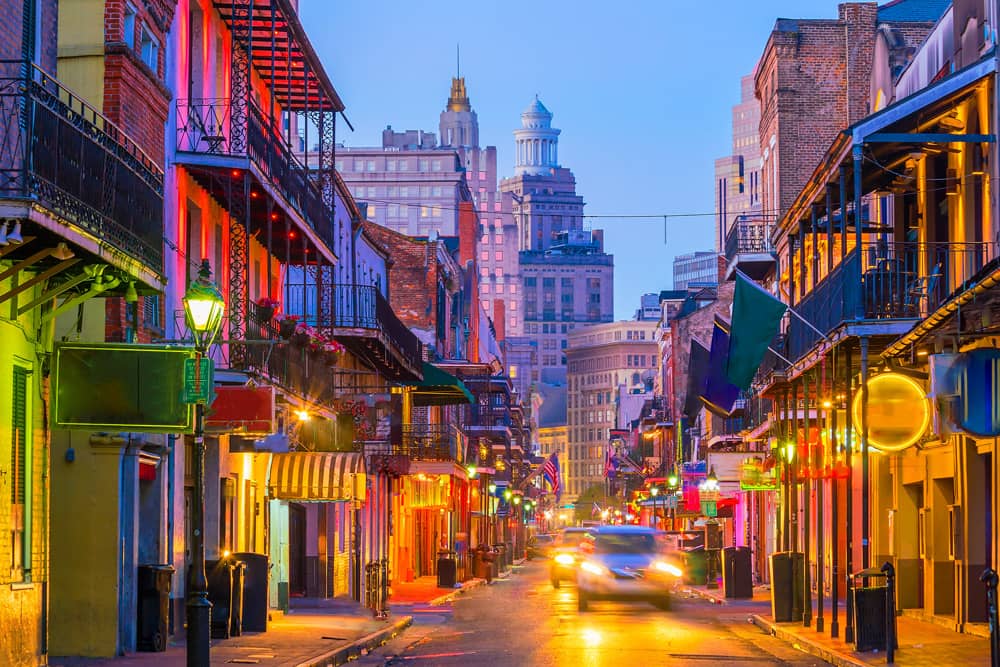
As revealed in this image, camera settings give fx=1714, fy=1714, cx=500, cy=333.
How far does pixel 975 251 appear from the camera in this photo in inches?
950

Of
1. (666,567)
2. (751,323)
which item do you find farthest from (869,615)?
(666,567)

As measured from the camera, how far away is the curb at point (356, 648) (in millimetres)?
19875

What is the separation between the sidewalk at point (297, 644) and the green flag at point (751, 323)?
266 inches

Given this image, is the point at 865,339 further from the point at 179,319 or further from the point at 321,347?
the point at 321,347

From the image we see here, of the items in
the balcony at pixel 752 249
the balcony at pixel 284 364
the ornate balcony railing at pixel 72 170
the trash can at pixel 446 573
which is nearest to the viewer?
the ornate balcony railing at pixel 72 170

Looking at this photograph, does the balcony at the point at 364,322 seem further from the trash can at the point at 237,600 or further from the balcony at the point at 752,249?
the trash can at the point at 237,600

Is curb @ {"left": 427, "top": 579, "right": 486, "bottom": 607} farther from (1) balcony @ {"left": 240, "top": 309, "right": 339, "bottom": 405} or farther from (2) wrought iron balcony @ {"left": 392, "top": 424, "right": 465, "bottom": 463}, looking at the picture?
(1) balcony @ {"left": 240, "top": 309, "right": 339, "bottom": 405}

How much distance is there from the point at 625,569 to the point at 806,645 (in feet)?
31.5

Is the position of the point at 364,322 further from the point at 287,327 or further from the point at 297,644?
the point at 297,644

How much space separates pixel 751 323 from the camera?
25.2m

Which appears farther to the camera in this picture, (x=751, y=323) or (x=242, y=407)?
(x=751, y=323)

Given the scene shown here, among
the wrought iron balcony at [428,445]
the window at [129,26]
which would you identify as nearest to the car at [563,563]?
the wrought iron balcony at [428,445]

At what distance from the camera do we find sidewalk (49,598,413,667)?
1933cm

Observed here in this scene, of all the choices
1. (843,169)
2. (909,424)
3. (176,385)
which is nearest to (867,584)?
(909,424)
